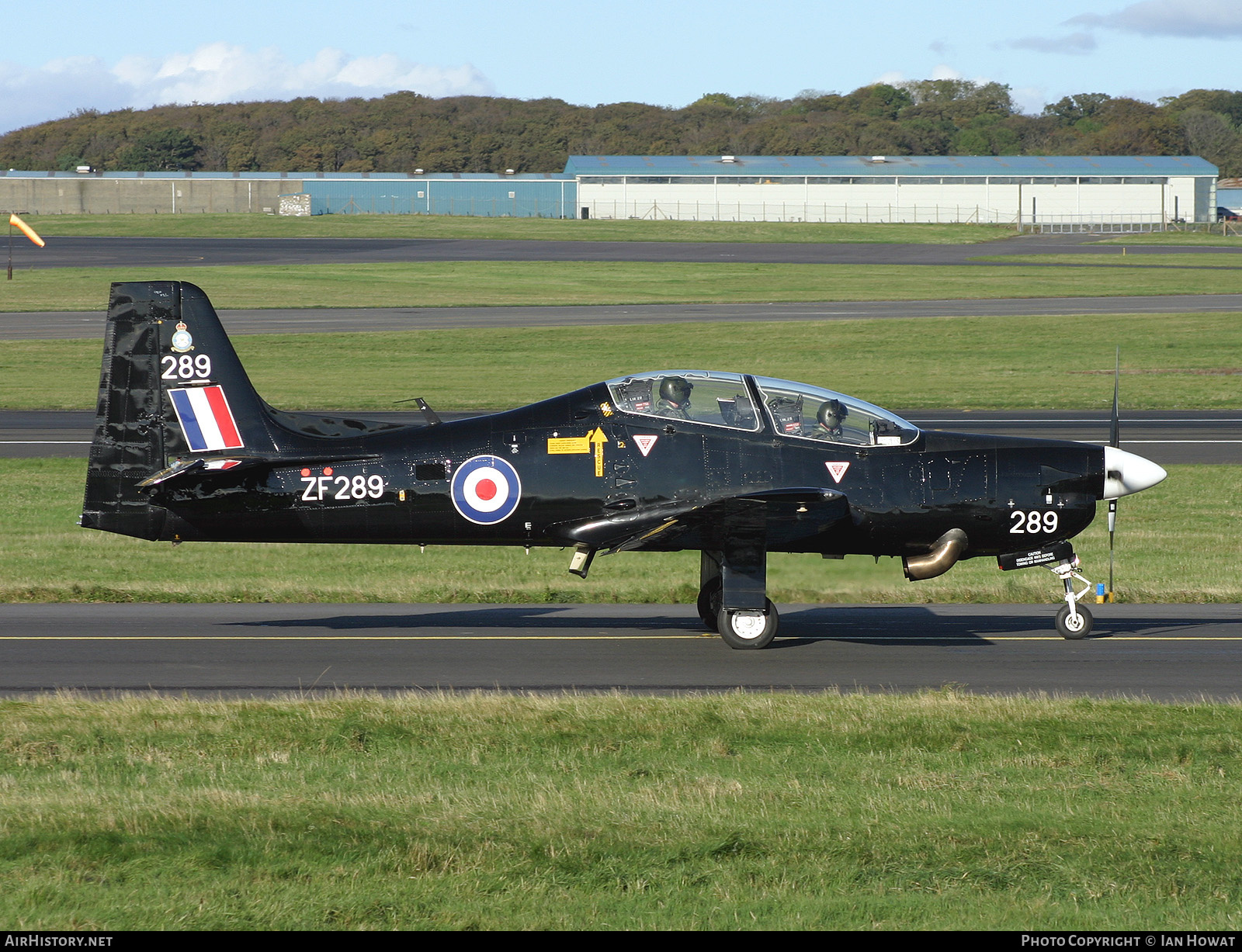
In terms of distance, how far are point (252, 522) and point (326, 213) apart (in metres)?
125

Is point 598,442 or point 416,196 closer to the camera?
point 598,442

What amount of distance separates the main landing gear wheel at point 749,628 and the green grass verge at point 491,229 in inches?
3445

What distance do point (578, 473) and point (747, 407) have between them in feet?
6.38

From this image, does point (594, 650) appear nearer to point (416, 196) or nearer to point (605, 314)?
point (605, 314)

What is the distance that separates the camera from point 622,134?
18212 cm

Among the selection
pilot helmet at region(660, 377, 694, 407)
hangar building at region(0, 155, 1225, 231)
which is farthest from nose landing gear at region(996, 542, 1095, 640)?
hangar building at region(0, 155, 1225, 231)

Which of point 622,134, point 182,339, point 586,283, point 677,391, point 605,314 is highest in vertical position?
point 622,134

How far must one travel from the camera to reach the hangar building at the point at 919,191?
12319 centimetres

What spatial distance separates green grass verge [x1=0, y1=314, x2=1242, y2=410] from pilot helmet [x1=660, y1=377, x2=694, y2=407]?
22560 mm

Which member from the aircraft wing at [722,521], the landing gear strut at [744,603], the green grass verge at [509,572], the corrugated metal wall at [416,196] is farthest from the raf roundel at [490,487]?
the corrugated metal wall at [416,196]

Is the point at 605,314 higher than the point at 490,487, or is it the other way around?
the point at 605,314

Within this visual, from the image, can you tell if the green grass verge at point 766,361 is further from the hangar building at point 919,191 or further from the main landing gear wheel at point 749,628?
the hangar building at point 919,191

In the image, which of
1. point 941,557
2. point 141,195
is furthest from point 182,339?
point 141,195

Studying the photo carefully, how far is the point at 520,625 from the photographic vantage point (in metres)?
15.7
